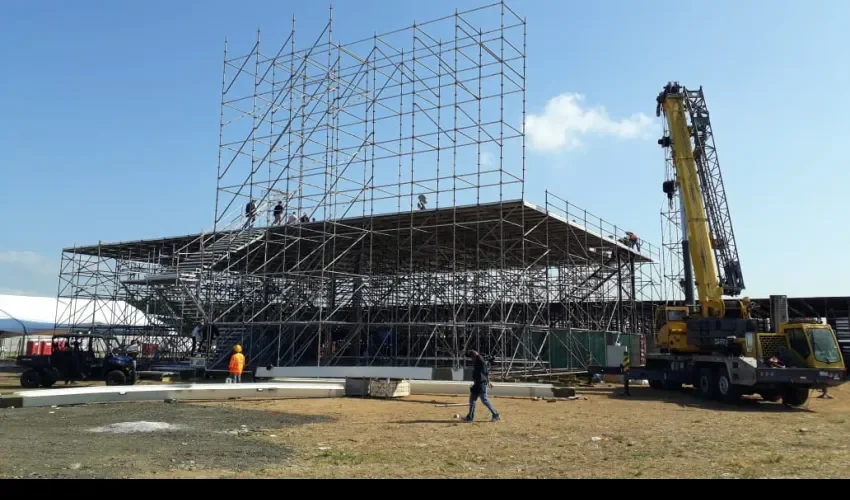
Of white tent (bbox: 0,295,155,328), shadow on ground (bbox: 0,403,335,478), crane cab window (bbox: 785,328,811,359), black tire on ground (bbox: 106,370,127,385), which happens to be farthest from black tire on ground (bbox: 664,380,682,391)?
white tent (bbox: 0,295,155,328)

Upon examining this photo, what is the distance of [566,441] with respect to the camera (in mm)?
11305

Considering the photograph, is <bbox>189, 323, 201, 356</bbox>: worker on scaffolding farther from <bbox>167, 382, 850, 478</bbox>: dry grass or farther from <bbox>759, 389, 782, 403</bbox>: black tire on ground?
<bbox>759, 389, 782, 403</bbox>: black tire on ground

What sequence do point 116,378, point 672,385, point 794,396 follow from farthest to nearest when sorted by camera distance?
point 672,385 < point 116,378 < point 794,396

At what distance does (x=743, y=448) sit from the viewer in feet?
34.8

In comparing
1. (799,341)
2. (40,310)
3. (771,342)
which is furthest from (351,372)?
(40,310)

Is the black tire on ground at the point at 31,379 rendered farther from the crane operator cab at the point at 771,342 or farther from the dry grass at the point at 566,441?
the crane operator cab at the point at 771,342

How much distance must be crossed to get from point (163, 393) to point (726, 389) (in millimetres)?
14496

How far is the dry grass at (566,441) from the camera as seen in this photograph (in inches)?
335

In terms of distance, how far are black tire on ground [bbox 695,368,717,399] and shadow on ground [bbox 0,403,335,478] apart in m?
11.2

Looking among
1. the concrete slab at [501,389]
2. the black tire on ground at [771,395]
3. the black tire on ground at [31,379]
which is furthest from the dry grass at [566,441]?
the black tire on ground at [31,379]

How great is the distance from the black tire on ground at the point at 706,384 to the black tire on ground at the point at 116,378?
1697 centimetres

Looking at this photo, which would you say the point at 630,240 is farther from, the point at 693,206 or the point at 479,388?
the point at 479,388
